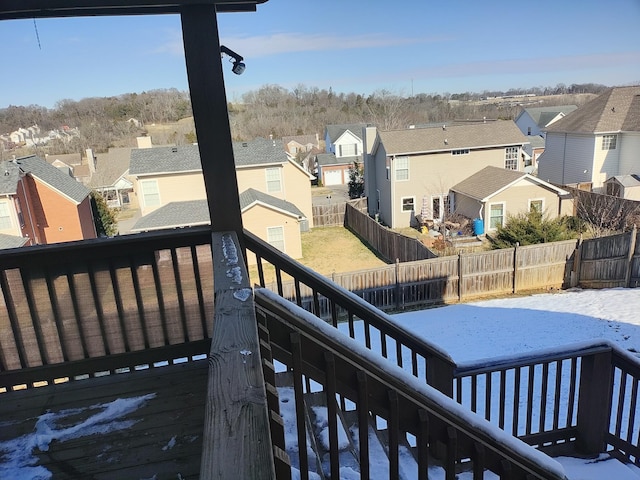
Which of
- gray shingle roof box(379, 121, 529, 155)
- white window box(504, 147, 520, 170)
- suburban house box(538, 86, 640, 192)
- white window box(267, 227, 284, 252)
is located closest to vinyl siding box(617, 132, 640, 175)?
suburban house box(538, 86, 640, 192)

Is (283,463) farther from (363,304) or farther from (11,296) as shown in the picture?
(11,296)

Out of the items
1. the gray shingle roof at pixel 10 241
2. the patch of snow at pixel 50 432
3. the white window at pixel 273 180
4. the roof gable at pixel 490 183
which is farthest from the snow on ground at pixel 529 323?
the white window at pixel 273 180

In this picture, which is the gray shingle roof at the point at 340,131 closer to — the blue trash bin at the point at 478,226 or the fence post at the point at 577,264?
the blue trash bin at the point at 478,226

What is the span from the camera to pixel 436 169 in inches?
727

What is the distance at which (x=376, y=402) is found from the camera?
63.1 inches

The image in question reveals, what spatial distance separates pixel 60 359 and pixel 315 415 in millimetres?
1605

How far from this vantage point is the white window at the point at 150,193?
54.0 ft

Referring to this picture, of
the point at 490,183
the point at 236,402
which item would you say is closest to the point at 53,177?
the point at 236,402

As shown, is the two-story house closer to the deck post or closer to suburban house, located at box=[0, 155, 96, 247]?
Answer: suburban house, located at box=[0, 155, 96, 247]

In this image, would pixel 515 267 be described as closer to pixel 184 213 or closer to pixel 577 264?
pixel 577 264

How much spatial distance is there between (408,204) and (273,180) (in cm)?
601

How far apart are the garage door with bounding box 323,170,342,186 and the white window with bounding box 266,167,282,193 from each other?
15.7 meters

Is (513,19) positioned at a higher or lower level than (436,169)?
higher

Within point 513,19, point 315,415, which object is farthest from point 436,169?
point 513,19
